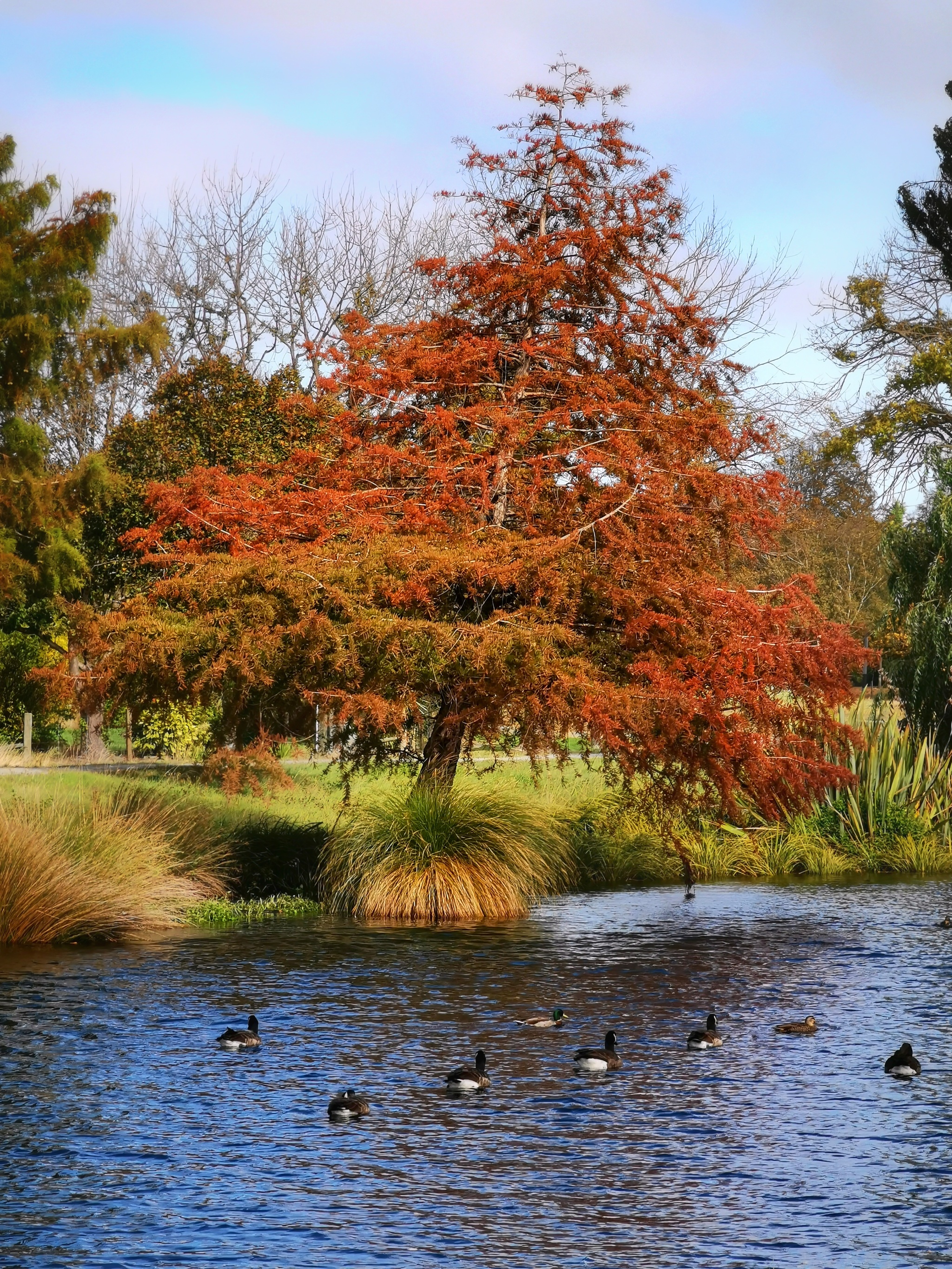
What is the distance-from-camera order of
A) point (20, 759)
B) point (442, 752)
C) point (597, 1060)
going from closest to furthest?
1. point (597, 1060)
2. point (442, 752)
3. point (20, 759)

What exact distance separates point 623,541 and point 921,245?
83.2 ft

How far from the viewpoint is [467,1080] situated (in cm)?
971

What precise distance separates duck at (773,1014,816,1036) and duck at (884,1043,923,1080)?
1.18 metres

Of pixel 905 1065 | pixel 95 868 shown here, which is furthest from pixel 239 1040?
pixel 95 868

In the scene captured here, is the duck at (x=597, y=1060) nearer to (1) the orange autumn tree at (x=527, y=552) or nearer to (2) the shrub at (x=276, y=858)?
(1) the orange autumn tree at (x=527, y=552)

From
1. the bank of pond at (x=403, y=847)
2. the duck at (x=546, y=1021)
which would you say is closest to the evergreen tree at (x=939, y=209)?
the bank of pond at (x=403, y=847)

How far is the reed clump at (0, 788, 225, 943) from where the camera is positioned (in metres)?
15.1

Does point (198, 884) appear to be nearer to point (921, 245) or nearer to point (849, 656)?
point (849, 656)

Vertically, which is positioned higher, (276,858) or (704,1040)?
(276,858)

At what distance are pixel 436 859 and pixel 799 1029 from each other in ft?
20.0

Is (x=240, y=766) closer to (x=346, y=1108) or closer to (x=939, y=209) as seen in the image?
(x=346, y=1108)

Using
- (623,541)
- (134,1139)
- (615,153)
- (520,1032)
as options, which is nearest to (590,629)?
(623,541)

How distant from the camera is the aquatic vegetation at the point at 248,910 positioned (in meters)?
16.9

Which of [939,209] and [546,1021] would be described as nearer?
[546,1021]
